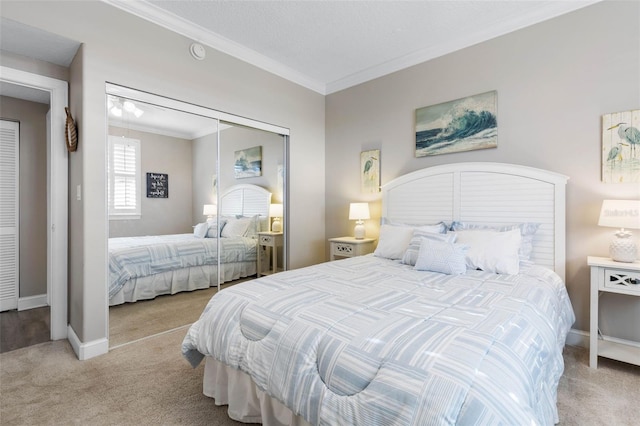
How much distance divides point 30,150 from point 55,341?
229 cm

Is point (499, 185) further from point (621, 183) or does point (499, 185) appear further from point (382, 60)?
point (382, 60)

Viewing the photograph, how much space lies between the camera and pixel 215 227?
3289 millimetres

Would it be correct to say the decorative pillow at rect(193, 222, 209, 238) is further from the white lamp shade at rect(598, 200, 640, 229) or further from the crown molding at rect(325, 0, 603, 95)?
the white lamp shade at rect(598, 200, 640, 229)

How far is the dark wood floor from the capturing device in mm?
2652

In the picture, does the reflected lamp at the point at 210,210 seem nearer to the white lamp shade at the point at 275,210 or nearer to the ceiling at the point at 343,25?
the white lamp shade at the point at 275,210

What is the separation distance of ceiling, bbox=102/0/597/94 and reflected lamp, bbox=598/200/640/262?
1687 mm

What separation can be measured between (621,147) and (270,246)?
3.43m

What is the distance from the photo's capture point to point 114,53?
2.50 metres

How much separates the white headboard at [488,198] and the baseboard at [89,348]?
2.99 metres

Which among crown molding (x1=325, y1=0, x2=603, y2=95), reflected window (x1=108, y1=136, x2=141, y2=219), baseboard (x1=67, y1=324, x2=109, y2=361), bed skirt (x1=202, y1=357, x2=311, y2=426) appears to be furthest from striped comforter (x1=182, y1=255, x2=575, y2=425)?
crown molding (x1=325, y1=0, x2=603, y2=95)

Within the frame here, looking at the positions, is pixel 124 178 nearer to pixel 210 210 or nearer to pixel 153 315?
pixel 210 210

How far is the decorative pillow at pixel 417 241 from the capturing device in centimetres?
262

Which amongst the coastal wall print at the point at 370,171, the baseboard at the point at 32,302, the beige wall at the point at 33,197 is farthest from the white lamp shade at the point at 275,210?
the baseboard at the point at 32,302

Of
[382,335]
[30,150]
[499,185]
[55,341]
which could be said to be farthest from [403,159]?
[30,150]
